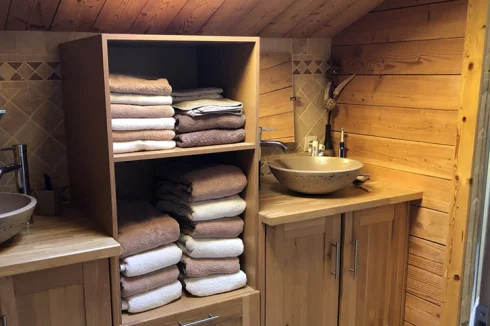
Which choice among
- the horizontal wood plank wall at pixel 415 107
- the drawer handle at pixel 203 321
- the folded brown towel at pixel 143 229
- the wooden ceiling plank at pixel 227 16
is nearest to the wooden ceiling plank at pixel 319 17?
the horizontal wood plank wall at pixel 415 107

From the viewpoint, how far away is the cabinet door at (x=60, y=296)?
4.56 feet

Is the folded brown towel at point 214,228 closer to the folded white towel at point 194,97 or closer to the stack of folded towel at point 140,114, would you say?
the stack of folded towel at point 140,114

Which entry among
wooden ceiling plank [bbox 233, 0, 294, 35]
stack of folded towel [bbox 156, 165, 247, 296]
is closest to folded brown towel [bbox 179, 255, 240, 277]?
stack of folded towel [bbox 156, 165, 247, 296]

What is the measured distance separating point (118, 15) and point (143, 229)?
792mm

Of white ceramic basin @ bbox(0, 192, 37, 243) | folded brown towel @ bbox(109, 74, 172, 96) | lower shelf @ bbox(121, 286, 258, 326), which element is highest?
folded brown towel @ bbox(109, 74, 172, 96)

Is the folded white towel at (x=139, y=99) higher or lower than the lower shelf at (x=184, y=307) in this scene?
higher

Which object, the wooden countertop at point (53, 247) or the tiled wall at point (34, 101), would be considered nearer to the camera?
the wooden countertop at point (53, 247)

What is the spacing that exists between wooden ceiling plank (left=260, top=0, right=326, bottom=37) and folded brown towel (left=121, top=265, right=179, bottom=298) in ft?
3.82

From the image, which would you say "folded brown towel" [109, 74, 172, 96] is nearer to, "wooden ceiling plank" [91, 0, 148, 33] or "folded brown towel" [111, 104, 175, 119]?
"folded brown towel" [111, 104, 175, 119]

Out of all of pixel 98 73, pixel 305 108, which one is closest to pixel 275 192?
pixel 305 108

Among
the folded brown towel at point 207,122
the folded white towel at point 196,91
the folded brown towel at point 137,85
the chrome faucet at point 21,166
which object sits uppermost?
the folded brown towel at point 137,85

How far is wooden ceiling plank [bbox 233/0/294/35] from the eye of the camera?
78.4 inches

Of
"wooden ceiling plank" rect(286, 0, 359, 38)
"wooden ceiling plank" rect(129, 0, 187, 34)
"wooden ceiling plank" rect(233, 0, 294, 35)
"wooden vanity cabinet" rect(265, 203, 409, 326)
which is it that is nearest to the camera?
"wooden ceiling plank" rect(129, 0, 187, 34)

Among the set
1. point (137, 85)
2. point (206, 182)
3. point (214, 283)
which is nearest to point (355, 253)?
point (214, 283)
